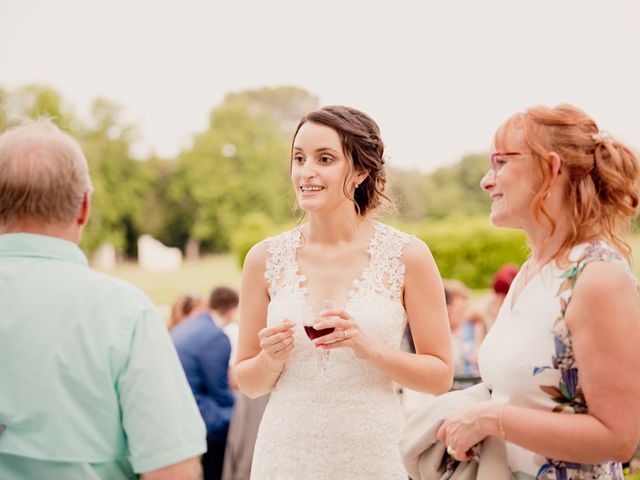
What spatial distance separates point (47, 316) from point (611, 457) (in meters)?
1.48

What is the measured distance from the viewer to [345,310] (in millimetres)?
2818

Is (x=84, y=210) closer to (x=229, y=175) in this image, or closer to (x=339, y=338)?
(x=339, y=338)

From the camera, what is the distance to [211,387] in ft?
21.3

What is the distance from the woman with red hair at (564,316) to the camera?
1924 mm

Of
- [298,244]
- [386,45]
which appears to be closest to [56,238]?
[298,244]

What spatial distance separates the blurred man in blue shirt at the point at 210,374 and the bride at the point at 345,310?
11.0ft

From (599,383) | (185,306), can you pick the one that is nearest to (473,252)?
(185,306)

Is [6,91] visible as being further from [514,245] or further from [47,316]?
[47,316]

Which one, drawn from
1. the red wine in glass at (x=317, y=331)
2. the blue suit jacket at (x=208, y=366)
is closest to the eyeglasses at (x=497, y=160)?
the red wine in glass at (x=317, y=331)

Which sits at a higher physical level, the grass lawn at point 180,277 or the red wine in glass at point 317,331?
the red wine in glass at point 317,331

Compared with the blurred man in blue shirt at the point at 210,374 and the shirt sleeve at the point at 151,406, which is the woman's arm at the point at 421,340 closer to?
the shirt sleeve at the point at 151,406

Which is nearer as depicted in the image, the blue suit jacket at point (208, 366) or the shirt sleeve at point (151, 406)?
the shirt sleeve at point (151, 406)

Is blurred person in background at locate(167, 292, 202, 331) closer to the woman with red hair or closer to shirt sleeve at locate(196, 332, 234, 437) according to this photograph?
shirt sleeve at locate(196, 332, 234, 437)

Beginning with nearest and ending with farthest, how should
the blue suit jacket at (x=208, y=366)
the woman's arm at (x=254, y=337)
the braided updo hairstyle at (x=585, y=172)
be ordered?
the braided updo hairstyle at (x=585, y=172) → the woman's arm at (x=254, y=337) → the blue suit jacket at (x=208, y=366)
